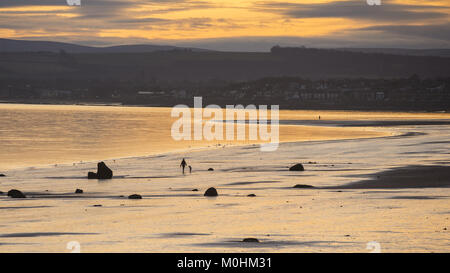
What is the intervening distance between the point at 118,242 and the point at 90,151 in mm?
43753

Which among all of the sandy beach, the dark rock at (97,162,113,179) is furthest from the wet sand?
the dark rock at (97,162,113,179)

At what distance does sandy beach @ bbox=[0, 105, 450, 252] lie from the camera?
17875 mm

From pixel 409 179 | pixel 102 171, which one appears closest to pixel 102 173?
pixel 102 171

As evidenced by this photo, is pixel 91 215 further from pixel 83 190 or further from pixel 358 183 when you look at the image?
pixel 358 183

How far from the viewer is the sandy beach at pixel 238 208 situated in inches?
704

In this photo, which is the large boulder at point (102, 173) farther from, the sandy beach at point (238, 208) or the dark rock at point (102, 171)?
the sandy beach at point (238, 208)

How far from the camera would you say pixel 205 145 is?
211 ft

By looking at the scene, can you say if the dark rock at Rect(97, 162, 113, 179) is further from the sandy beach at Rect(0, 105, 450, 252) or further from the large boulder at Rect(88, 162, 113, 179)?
the sandy beach at Rect(0, 105, 450, 252)

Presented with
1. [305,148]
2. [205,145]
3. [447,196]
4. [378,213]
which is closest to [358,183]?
[447,196]

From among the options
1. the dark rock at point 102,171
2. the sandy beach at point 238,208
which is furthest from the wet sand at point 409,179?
the dark rock at point 102,171

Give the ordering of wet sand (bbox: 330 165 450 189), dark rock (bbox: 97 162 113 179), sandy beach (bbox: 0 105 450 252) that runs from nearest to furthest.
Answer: sandy beach (bbox: 0 105 450 252) < wet sand (bbox: 330 165 450 189) < dark rock (bbox: 97 162 113 179)

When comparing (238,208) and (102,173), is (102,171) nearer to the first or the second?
(102,173)

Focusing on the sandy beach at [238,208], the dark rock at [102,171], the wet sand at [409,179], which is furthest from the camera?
the dark rock at [102,171]

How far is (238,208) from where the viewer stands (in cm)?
2412
